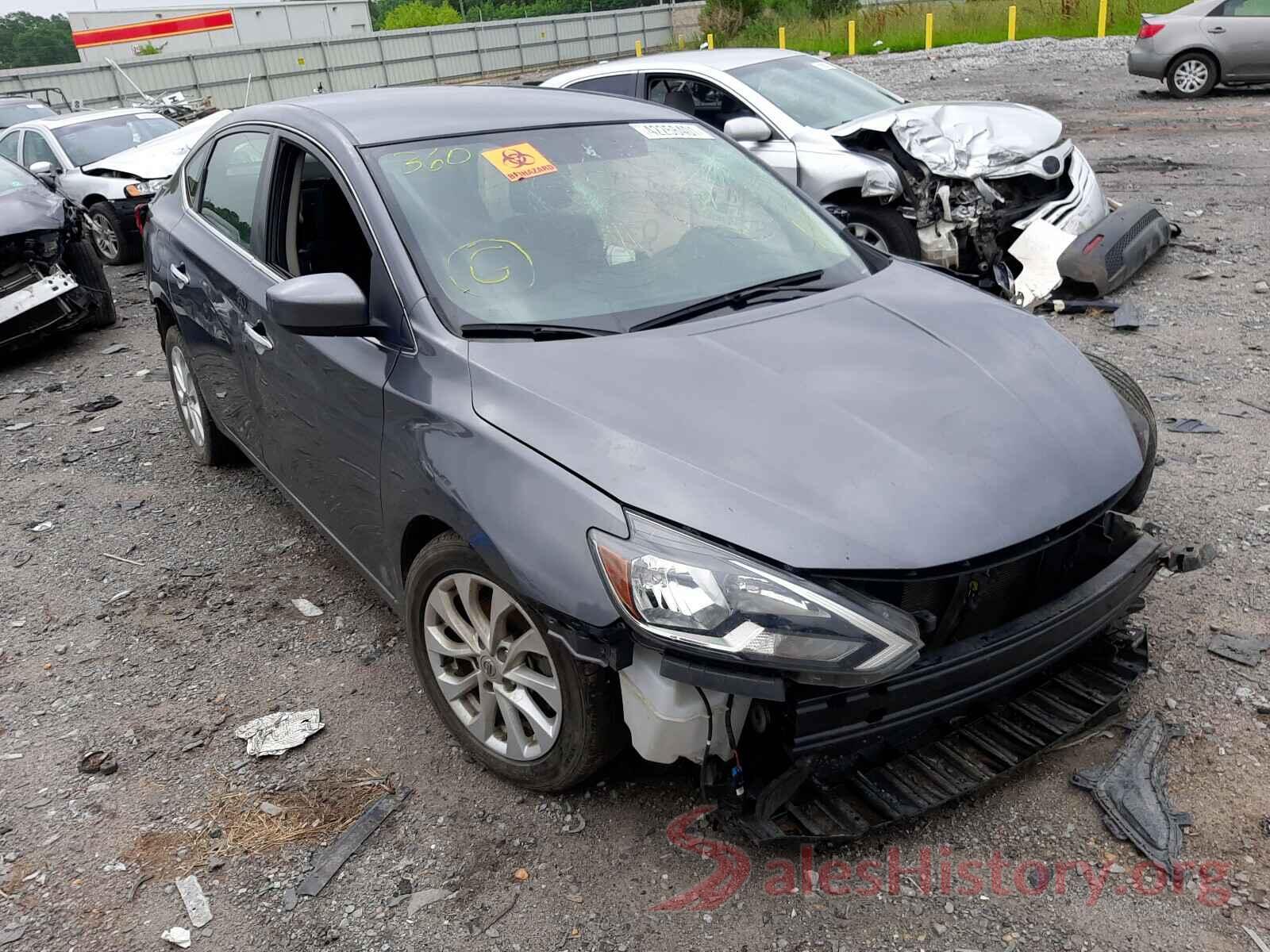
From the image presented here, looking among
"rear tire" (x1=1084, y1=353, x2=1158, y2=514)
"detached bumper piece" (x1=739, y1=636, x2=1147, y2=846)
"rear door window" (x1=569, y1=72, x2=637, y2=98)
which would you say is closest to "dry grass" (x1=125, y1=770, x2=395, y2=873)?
"detached bumper piece" (x1=739, y1=636, x2=1147, y2=846)

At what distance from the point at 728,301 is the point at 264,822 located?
200 centimetres

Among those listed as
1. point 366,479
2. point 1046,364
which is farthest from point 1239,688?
point 366,479

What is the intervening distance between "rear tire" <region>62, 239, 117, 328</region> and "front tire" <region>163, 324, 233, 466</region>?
3221 millimetres

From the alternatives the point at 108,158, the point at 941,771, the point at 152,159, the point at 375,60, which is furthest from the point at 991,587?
the point at 375,60

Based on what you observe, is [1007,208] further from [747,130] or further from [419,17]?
[419,17]

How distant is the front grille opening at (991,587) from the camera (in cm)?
226

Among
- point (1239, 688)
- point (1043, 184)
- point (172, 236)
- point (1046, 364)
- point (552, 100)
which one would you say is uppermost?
point (552, 100)

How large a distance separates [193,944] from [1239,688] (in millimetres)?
2922

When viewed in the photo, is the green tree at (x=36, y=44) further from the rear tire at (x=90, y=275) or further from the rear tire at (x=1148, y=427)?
the rear tire at (x=1148, y=427)

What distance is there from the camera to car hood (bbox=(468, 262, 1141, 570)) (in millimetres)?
2268

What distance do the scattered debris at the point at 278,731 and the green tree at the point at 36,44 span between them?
5140 cm

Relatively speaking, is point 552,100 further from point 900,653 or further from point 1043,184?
point 1043,184

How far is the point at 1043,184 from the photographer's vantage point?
7117 mm

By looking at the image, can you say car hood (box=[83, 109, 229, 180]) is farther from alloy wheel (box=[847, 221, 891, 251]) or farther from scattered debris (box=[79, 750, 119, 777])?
scattered debris (box=[79, 750, 119, 777])
